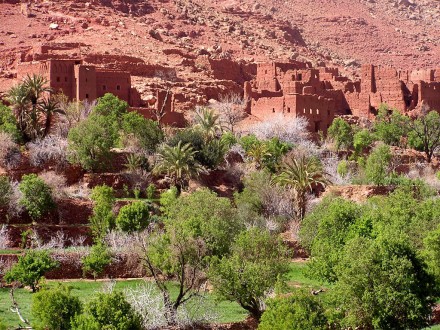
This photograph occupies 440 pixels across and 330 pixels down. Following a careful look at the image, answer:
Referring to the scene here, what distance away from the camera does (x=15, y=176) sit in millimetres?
39906

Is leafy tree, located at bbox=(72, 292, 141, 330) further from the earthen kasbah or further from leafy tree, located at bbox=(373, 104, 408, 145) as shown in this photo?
leafy tree, located at bbox=(373, 104, 408, 145)

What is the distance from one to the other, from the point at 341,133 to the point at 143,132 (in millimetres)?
11964

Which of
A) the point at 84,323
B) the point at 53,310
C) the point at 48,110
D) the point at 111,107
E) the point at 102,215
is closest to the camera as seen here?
the point at 84,323

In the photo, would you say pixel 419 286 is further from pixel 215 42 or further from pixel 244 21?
pixel 244 21

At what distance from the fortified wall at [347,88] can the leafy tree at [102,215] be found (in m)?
18.1

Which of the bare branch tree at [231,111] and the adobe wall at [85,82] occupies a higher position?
the adobe wall at [85,82]

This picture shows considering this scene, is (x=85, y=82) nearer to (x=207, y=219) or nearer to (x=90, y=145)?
(x=90, y=145)

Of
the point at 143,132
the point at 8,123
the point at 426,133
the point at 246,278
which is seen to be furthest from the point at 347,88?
the point at 246,278

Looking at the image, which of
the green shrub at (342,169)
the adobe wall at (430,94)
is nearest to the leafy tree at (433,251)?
the green shrub at (342,169)

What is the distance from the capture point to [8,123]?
141 ft

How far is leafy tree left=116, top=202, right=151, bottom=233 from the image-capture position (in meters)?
35.2

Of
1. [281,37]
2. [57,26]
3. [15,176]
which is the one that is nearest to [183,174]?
[15,176]

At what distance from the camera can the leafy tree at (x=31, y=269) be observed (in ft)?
98.0

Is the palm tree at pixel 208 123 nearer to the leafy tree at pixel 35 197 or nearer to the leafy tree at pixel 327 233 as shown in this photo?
the leafy tree at pixel 327 233
